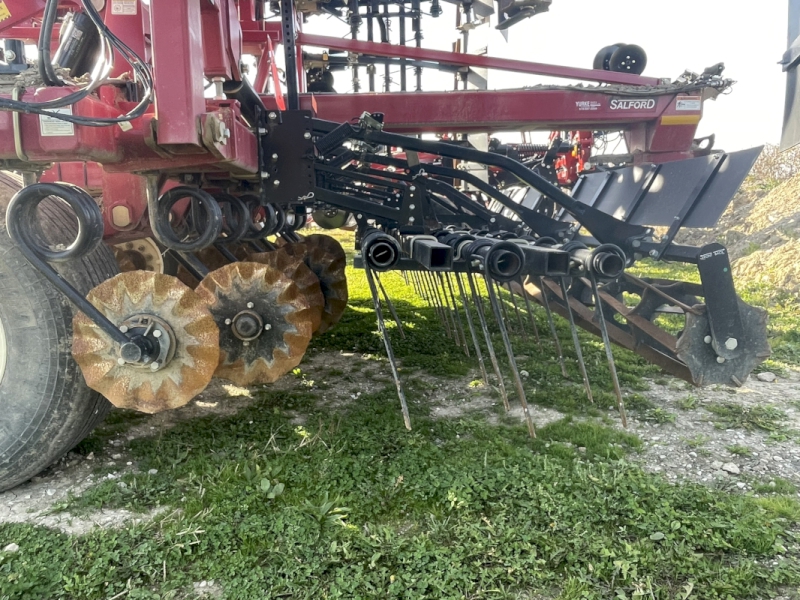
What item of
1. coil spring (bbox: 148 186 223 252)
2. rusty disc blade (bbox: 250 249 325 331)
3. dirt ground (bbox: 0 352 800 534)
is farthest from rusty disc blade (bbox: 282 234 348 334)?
coil spring (bbox: 148 186 223 252)

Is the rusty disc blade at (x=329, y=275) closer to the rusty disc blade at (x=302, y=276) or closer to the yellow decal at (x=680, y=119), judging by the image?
the rusty disc blade at (x=302, y=276)

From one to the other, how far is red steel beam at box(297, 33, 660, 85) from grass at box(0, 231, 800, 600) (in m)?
2.50

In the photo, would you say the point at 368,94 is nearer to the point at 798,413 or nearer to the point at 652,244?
the point at 652,244

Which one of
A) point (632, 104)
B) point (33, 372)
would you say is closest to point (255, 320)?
point (33, 372)

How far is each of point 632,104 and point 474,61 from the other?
1209 mm

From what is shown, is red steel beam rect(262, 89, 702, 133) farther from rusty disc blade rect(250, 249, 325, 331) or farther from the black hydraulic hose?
the black hydraulic hose

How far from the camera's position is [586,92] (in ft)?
11.2

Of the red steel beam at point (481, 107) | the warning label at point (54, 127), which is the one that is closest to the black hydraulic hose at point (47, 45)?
the warning label at point (54, 127)

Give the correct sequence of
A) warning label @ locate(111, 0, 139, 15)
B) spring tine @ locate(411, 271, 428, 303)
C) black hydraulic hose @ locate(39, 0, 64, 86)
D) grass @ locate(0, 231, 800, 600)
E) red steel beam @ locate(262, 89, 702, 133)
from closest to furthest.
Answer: grass @ locate(0, 231, 800, 600) → black hydraulic hose @ locate(39, 0, 64, 86) → warning label @ locate(111, 0, 139, 15) → red steel beam @ locate(262, 89, 702, 133) → spring tine @ locate(411, 271, 428, 303)

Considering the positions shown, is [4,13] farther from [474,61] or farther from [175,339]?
[474,61]

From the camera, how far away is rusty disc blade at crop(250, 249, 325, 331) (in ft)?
11.5

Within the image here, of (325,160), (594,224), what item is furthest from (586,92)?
(325,160)

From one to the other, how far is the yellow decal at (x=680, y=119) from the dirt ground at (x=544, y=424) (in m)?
1.55

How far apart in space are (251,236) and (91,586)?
2410 mm
